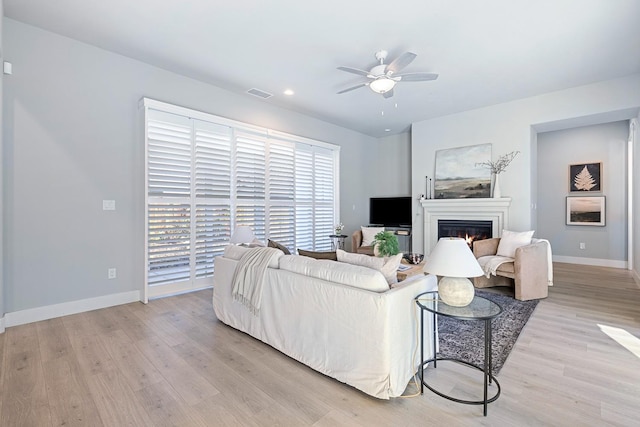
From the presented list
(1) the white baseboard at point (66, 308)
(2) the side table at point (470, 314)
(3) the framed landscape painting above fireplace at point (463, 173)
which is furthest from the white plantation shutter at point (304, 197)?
(2) the side table at point (470, 314)

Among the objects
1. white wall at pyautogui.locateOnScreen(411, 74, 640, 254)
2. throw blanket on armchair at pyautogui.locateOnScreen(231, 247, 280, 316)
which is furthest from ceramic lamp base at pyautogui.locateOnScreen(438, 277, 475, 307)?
white wall at pyautogui.locateOnScreen(411, 74, 640, 254)

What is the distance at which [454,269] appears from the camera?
6.20 feet

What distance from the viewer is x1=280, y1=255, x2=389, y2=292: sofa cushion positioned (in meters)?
1.93

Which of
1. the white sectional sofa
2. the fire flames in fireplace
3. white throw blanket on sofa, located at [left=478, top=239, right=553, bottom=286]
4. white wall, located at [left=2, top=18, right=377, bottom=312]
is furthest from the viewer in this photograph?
the fire flames in fireplace

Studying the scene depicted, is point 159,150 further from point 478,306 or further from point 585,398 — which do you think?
point 585,398

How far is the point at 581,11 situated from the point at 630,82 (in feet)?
8.12

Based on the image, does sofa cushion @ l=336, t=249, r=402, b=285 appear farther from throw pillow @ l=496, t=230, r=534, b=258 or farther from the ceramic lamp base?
throw pillow @ l=496, t=230, r=534, b=258

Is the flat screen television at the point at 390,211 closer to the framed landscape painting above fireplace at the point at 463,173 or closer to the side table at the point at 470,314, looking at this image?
the framed landscape painting above fireplace at the point at 463,173

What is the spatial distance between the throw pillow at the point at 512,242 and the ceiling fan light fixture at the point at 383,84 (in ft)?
9.42

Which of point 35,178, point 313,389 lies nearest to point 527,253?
point 313,389

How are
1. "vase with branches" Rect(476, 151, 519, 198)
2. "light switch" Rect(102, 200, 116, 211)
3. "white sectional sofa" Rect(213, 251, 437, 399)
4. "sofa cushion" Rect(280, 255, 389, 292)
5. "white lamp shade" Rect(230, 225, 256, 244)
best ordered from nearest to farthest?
"white sectional sofa" Rect(213, 251, 437, 399)
"sofa cushion" Rect(280, 255, 389, 292)
"light switch" Rect(102, 200, 116, 211)
"white lamp shade" Rect(230, 225, 256, 244)
"vase with branches" Rect(476, 151, 519, 198)

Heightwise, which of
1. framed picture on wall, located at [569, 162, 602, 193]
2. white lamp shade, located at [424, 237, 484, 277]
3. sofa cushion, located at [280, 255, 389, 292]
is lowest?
sofa cushion, located at [280, 255, 389, 292]

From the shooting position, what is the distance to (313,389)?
198cm

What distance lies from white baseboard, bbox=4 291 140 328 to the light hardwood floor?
16 centimetres
